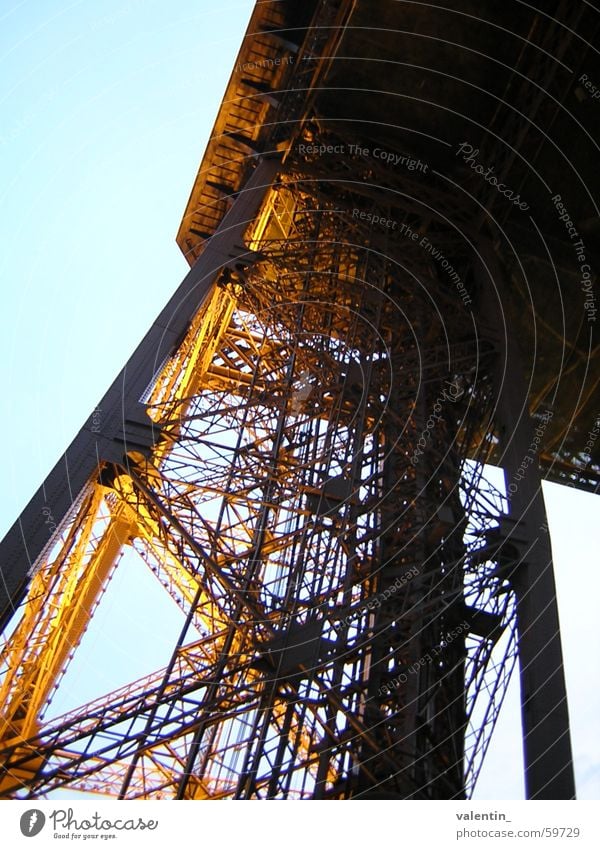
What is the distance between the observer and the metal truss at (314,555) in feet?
38.4

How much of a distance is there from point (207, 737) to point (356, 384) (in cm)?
712

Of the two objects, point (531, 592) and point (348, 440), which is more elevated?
point (348, 440)

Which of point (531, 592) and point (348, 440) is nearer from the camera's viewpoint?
point (531, 592)

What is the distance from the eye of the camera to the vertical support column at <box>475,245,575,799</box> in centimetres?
1157

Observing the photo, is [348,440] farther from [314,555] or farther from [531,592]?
[531,592]

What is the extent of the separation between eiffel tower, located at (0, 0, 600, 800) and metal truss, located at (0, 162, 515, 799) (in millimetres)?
74

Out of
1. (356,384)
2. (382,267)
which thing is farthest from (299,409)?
(382,267)

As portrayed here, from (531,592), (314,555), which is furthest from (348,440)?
(531,592)

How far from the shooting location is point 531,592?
13.6 m

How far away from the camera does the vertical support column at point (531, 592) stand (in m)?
11.6

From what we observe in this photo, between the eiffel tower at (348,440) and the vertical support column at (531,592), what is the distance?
0.05 metres

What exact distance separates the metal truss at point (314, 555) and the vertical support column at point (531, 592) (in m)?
0.43

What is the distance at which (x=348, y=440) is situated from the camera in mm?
15469

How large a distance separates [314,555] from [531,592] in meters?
3.68
